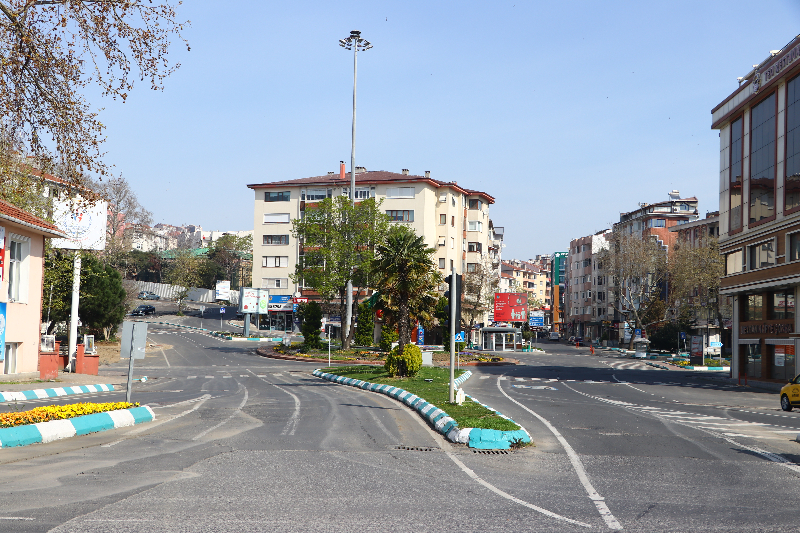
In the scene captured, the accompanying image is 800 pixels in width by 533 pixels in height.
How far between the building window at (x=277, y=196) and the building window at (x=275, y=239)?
4.59 m

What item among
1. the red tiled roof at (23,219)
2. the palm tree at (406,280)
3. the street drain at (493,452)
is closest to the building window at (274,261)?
the palm tree at (406,280)

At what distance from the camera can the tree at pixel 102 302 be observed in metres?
59.2

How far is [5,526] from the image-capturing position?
6.80m

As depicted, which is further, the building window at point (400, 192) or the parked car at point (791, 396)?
the building window at point (400, 192)

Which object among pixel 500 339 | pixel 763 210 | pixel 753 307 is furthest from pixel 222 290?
pixel 763 210

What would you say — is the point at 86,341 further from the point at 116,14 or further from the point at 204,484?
the point at 204,484

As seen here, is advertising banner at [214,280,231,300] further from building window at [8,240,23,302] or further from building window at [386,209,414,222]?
building window at [8,240,23,302]

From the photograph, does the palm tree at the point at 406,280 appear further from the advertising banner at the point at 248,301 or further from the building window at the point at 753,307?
the advertising banner at the point at 248,301

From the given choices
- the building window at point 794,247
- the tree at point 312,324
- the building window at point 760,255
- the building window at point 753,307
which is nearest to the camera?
the building window at point 794,247

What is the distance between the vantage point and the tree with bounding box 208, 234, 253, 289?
13812cm

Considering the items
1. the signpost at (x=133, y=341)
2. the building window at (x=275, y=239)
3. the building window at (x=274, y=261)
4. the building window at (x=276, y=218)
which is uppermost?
the building window at (x=276, y=218)

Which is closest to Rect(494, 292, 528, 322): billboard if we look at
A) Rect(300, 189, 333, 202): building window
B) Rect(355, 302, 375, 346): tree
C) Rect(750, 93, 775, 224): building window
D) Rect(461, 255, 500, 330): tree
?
Rect(461, 255, 500, 330): tree

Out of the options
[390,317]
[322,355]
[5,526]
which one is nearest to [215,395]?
[390,317]

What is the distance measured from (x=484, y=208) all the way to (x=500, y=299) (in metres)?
16.4
